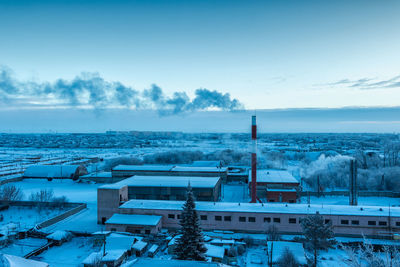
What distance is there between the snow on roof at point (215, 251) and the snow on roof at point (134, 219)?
15.6 feet

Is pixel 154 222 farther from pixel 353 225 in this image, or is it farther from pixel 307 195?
pixel 307 195

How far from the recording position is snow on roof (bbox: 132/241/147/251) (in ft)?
54.4

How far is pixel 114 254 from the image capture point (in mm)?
15523

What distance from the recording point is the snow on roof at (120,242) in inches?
655

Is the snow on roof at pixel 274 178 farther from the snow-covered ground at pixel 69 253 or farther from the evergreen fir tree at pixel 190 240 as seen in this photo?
the snow-covered ground at pixel 69 253

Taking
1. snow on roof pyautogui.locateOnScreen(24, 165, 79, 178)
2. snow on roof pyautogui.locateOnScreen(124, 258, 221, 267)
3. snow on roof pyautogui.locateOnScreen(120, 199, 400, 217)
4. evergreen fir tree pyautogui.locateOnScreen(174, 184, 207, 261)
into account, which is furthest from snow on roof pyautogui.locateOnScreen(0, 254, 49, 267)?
snow on roof pyautogui.locateOnScreen(24, 165, 79, 178)

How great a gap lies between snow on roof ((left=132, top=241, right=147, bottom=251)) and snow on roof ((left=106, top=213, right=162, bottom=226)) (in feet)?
6.93

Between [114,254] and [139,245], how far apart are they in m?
1.74

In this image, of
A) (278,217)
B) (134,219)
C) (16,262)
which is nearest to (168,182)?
(134,219)

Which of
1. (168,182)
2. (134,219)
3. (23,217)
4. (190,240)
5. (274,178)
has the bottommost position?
(23,217)

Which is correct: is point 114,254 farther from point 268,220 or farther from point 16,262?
point 268,220

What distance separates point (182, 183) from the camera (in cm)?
2792

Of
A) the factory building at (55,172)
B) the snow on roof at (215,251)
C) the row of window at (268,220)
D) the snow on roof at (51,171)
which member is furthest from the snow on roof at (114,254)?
the snow on roof at (51,171)

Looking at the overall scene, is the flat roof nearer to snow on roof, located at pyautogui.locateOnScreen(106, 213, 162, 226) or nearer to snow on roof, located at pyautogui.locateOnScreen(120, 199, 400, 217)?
snow on roof, located at pyautogui.locateOnScreen(120, 199, 400, 217)
